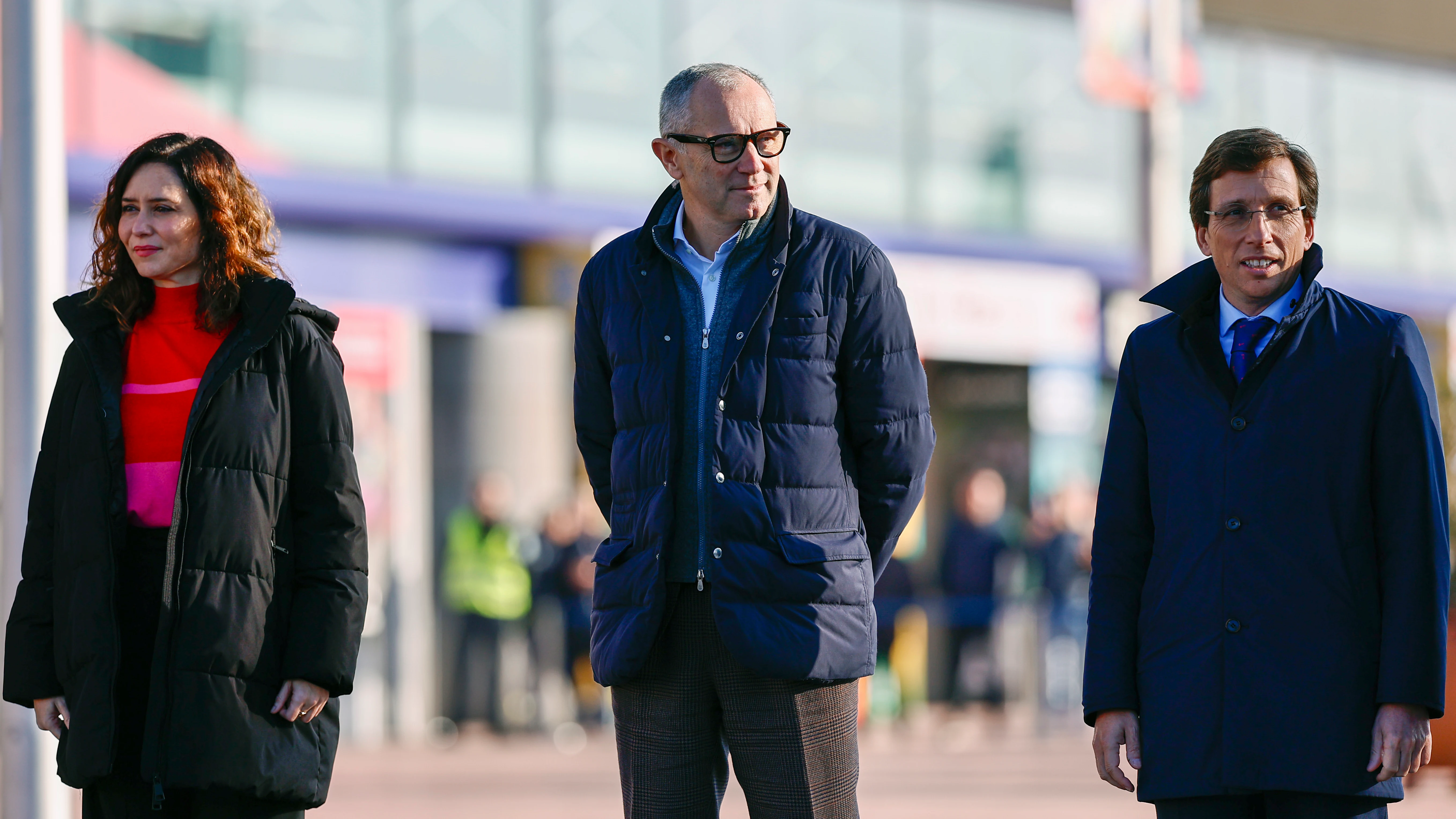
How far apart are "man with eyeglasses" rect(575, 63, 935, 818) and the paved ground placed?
4119mm

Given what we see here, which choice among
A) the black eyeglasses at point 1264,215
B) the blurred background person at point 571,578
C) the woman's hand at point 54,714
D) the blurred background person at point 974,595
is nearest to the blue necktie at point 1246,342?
the black eyeglasses at point 1264,215

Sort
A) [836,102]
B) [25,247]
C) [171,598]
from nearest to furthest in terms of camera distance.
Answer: [171,598] < [25,247] < [836,102]

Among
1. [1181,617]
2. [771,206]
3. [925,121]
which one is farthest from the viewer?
[925,121]

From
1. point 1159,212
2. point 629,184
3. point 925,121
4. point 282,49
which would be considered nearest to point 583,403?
point 1159,212

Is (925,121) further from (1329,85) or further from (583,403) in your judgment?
(583,403)

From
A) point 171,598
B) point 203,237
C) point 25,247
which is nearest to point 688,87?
point 203,237

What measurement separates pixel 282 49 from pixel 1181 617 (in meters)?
13.6

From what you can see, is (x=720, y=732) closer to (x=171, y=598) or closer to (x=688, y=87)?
(x=171, y=598)

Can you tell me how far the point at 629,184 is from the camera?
18.0 m

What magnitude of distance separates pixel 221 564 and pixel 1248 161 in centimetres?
216

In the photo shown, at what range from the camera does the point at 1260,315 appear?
146 inches

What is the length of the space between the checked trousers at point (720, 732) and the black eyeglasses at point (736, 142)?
879mm

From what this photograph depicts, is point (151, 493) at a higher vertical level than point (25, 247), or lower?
lower

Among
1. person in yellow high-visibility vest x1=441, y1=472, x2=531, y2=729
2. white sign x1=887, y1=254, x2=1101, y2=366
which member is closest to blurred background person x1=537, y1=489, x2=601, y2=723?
person in yellow high-visibility vest x1=441, y1=472, x2=531, y2=729
